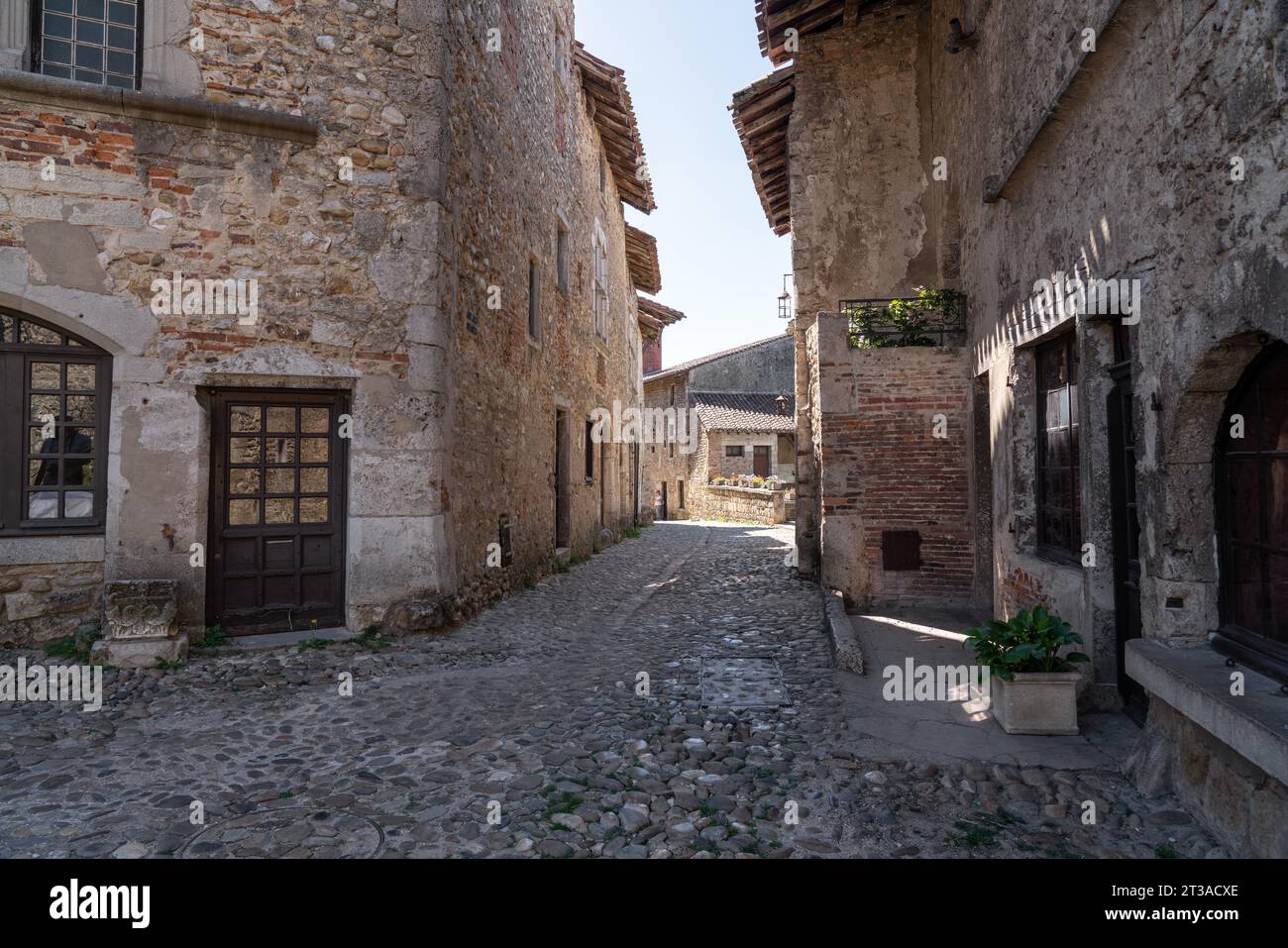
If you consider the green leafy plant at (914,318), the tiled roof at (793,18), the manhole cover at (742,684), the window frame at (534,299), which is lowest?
the manhole cover at (742,684)

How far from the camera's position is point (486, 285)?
779 cm

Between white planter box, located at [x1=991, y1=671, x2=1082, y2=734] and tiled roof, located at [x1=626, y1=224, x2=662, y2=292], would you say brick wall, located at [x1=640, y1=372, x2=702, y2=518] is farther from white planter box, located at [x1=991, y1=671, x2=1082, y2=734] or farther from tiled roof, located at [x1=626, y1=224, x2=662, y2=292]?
white planter box, located at [x1=991, y1=671, x2=1082, y2=734]

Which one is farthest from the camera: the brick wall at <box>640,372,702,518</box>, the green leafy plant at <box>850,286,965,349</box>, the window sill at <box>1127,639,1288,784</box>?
the brick wall at <box>640,372,702,518</box>

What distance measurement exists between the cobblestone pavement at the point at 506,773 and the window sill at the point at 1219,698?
54 cm

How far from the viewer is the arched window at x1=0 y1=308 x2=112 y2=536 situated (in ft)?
17.5

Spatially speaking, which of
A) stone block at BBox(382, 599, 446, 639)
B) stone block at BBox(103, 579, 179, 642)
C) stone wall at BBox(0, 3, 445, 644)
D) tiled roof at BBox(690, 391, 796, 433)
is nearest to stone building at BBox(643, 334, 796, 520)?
tiled roof at BBox(690, 391, 796, 433)

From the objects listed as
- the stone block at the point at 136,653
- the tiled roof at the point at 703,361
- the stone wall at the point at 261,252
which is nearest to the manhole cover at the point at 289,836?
the stone block at the point at 136,653

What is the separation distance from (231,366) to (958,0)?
7.86m

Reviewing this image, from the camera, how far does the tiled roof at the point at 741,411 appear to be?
3050 centimetres

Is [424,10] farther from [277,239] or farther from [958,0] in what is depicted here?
[958,0]

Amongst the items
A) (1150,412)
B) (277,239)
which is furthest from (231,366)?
(1150,412)

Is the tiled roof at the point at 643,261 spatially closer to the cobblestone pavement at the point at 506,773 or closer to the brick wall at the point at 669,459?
the brick wall at the point at 669,459

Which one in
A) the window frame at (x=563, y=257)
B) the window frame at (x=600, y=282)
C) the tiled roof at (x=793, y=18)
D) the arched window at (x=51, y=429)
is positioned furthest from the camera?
the window frame at (x=600, y=282)

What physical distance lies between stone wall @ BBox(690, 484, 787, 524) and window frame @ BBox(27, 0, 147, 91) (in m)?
18.6
